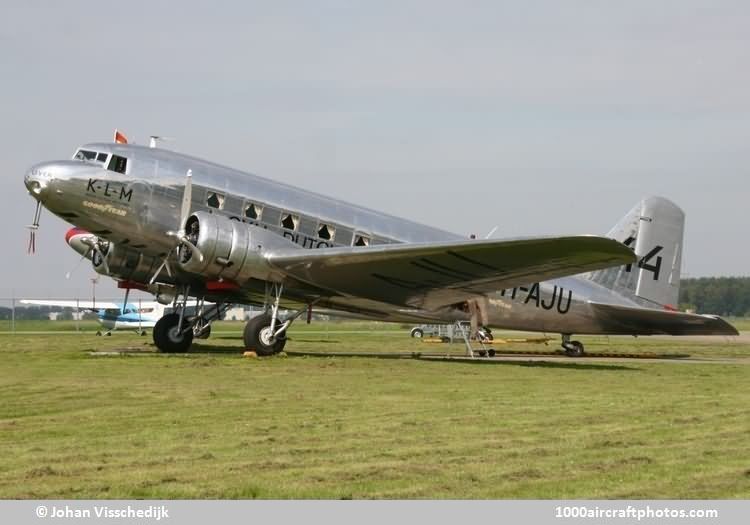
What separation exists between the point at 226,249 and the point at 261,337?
2090 mm

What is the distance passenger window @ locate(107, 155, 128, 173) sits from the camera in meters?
21.3

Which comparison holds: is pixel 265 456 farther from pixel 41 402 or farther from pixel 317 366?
pixel 317 366

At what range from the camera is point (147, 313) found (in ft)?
216

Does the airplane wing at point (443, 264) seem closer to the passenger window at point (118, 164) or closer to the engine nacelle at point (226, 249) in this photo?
the engine nacelle at point (226, 249)

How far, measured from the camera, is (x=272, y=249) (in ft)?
69.3

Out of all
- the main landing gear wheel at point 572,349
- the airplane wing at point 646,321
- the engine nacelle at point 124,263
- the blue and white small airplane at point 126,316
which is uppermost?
the airplane wing at point 646,321

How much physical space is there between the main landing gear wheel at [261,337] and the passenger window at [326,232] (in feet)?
7.39

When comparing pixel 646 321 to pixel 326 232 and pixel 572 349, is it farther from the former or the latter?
pixel 326 232

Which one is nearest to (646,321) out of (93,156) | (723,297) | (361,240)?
(361,240)

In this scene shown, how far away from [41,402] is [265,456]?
4753 millimetres

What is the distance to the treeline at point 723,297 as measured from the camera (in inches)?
4771

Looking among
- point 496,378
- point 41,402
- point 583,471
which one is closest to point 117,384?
point 41,402

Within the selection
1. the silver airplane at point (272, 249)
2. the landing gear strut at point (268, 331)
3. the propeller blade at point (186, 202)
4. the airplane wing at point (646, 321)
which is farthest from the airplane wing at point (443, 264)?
the airplane wing at point (646, 321)

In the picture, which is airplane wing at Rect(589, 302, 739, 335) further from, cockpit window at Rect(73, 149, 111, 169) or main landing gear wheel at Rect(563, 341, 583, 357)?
cockpit window at Rect(73, 149, 111, 169)
